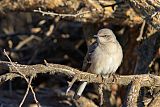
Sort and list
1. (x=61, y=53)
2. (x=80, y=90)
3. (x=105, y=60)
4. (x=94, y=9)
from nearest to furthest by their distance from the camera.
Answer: (x=105, y=60) < (x=80, y=90) < (x=94, y=9) < (x=61, y=53)

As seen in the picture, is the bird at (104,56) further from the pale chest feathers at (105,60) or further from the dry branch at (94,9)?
the dry branch at (94,9)

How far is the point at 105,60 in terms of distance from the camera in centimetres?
675

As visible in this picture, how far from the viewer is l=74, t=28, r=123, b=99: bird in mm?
6738

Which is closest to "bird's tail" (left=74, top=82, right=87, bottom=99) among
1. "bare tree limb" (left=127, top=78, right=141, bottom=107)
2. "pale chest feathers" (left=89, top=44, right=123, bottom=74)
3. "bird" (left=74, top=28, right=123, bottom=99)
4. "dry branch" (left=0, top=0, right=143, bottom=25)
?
"bird" (left=74, top=28, right=123, bottom=99)

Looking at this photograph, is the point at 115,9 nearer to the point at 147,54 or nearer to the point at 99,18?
the point at 99,18

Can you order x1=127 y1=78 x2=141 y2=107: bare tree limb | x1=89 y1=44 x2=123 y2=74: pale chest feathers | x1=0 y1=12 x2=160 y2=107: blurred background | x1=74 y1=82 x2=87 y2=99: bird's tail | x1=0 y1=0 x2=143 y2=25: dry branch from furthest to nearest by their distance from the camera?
x1=0 y1=12 x2=160 y2=107: blurred background → x1=0 y1=0 x2=143 y2=25: dry branch → x1=74 y1=82 x2=87 y2=99: bird's tail → x1=89 y1=44 x2=123 y2=74: pale chest feathers → x1=127 y1=78 x2=141 y2=107: bare tree limb

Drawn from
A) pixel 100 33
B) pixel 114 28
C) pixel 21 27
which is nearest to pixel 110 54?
pixel 100 33

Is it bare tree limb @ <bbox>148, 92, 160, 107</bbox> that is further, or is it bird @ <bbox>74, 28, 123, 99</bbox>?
bird @ <bbox>74, 28, 123, 99</bbox>

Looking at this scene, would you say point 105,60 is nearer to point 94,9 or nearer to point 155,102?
point 94,9

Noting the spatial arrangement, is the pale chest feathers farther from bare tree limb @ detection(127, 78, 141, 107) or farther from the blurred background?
bare tree limb @ detection(127, 78, 141, 107)

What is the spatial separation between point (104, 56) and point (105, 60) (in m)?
0.06

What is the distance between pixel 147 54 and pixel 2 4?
232 cm

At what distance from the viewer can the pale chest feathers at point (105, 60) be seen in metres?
6.73

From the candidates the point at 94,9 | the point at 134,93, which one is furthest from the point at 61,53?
the point at 134,93
